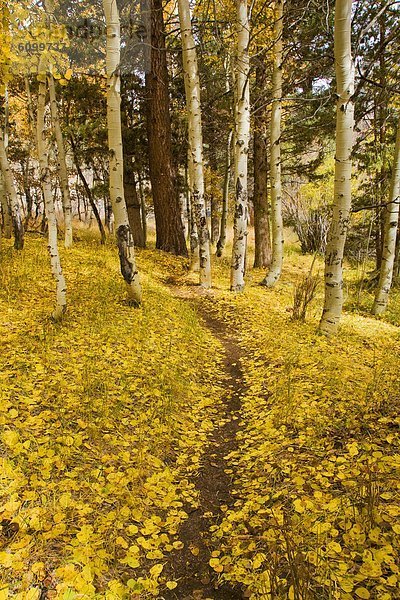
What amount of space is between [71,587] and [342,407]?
2.99 meters

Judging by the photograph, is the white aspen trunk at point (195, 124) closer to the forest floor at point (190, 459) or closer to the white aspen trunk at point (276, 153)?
the white aspen trunk at point (276, 153)

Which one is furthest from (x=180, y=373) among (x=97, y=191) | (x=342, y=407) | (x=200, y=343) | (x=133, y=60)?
(x=133, y=60)

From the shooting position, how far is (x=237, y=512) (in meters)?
3.06

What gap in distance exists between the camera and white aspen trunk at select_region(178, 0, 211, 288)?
Result: 8.38 meters

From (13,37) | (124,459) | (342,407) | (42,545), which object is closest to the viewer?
(42,545)

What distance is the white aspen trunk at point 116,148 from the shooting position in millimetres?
5828

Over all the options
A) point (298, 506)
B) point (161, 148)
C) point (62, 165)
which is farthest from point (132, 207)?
point (298, 506)

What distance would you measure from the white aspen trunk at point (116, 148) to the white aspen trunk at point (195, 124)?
2.75 meters

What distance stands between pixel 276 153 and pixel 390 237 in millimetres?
3745

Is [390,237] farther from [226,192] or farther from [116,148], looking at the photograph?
[226,192]

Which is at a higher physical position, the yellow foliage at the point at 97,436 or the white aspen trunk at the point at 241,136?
the white aspen trunk at the point at 241,136

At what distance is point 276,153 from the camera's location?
9828 millimetres

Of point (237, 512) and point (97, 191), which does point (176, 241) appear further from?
point (237, 512)

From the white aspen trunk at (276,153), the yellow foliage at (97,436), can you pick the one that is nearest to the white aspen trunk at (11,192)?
the yellow foliage at (97,436)
